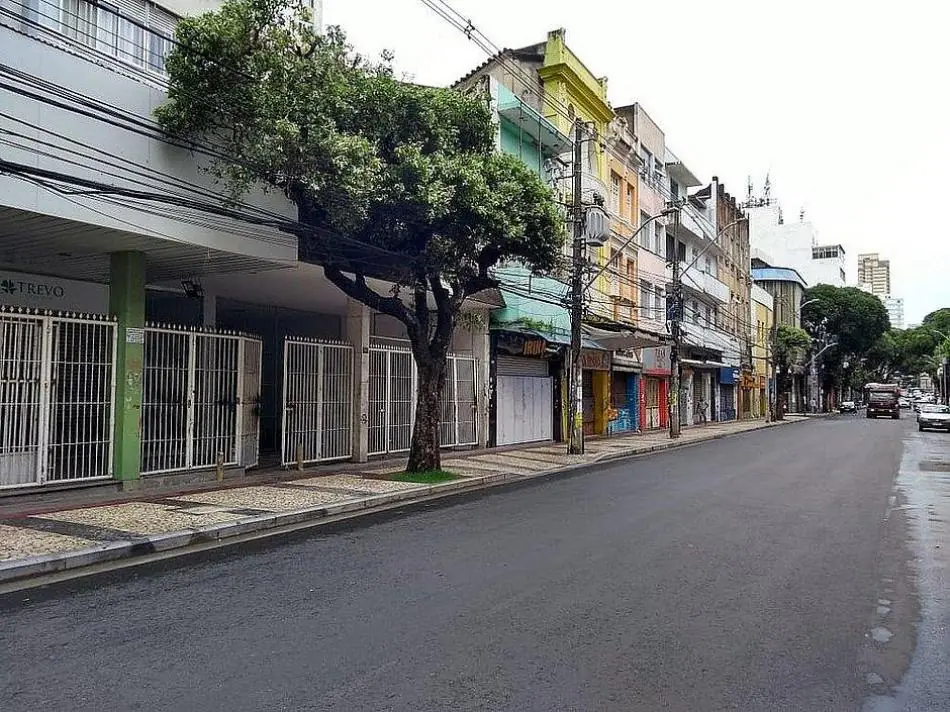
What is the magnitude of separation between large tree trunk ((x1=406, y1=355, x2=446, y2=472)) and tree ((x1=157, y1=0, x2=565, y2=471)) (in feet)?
0.07

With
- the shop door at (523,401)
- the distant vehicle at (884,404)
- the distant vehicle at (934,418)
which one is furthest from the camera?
the distant vehicle at (884,404)

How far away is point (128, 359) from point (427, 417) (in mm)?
5280

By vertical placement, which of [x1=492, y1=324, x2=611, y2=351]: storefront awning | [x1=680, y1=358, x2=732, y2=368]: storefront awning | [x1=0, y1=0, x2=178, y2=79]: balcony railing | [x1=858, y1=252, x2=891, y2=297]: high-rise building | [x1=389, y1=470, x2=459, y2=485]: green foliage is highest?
[x1=858, y1=252, x2=891, y2=297]: high-rise building

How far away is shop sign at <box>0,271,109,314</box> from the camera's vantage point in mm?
13292

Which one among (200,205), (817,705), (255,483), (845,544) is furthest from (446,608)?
(255,483)

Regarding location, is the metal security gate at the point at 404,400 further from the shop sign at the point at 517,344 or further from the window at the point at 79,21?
the window at the point at 79,21

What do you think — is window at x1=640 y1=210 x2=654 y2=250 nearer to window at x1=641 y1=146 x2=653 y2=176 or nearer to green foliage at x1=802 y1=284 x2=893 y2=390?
window at x1=641 y1=146 x2=653 y2=176

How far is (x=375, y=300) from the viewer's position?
532 inches

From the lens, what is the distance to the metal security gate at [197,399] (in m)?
12.9

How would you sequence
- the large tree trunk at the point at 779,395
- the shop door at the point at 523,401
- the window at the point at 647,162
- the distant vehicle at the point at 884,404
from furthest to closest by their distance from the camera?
the distant vehicle at the point at 884,404, the large tree trunk at the point at 779,395, the window at the point at 647,162, the shop door at the point at 523,401

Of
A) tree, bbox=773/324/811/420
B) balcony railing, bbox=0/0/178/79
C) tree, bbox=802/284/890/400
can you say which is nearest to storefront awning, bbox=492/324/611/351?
balcony railing, bbox=0/0/178/79

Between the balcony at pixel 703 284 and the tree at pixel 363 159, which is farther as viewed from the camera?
the balcony at pixel 703 284

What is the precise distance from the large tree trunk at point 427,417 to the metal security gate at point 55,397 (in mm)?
5233

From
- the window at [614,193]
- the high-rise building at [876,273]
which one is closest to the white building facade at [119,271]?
the window at [614,193]
